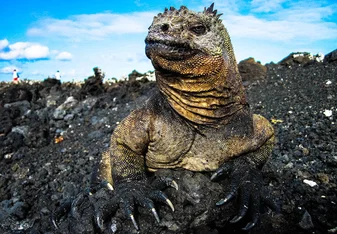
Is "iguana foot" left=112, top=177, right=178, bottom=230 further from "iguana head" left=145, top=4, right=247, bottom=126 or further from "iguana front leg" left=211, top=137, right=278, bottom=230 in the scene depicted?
"iguana head" left=145, top=4, right=247, bottom=126

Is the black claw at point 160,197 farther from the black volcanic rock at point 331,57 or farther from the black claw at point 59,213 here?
the black volcanic rock at point 331,57

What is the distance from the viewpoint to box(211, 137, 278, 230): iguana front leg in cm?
264

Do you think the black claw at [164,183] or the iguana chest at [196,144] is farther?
the iguana chest at [196,144]

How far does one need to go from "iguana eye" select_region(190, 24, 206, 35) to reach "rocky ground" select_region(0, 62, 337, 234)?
1.15 metres

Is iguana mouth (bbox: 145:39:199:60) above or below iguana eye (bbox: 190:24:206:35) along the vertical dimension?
below

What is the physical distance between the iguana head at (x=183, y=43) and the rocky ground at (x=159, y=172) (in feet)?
3.16

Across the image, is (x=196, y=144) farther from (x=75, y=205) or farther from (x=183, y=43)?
(x=75, y=205)

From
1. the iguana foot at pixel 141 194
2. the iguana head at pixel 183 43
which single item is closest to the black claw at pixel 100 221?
the iguana foot at pixel 141 194

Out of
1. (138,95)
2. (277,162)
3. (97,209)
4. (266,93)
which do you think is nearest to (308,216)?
(277,162)

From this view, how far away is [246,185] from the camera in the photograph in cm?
276

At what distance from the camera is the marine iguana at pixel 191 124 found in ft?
8.05

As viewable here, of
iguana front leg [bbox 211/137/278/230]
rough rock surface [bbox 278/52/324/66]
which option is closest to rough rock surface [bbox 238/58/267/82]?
rough rock surface [bbox 278/52/324/66]

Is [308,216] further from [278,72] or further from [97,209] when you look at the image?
[278,72]

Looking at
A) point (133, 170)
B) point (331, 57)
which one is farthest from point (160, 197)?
point (331, 57)
